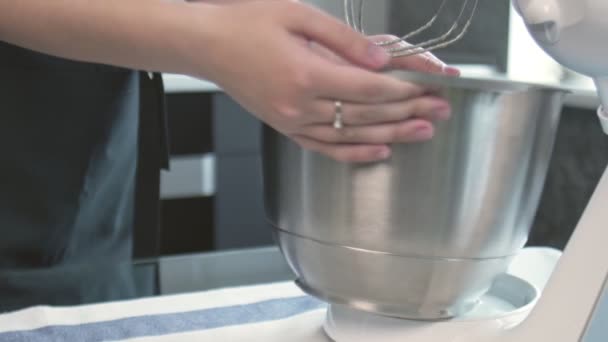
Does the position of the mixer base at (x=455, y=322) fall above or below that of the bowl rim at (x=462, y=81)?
below

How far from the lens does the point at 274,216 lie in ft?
1.58

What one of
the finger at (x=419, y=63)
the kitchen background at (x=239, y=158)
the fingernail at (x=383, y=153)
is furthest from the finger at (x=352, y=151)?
the kitchen background at (x=239, y=158)

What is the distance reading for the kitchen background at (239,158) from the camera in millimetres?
A: 1331

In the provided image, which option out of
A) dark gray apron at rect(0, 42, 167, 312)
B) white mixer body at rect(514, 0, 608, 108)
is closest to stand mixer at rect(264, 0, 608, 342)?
white mixer body at rect(514, 0, 608, 108)

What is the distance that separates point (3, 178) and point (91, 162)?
0.09 m

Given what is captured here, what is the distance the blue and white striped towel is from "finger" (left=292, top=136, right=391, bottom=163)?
0.59 ft

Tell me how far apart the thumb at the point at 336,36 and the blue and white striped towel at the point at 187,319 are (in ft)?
0.77

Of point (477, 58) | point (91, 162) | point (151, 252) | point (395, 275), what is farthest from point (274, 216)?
point (477, 58)

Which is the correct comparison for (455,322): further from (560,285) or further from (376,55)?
(376,55)

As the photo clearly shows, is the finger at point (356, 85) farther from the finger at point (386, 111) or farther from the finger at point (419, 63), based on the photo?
the finger at point (419, 63)

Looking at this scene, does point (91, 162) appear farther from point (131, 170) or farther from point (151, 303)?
point (151, 303)

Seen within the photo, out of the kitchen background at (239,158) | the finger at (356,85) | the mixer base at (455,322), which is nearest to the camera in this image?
the finger at (356,85)

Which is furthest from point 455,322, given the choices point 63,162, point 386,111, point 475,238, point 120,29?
point 63,162

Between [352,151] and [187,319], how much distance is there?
278 mm
